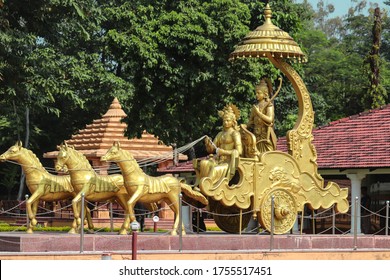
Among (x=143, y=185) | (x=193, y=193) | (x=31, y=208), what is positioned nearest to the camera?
(x=143, y=185)

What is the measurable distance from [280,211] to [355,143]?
8.56m

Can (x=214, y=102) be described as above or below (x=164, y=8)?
below

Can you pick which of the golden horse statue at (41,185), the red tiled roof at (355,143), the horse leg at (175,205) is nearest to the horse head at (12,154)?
the golden horse statue at (41,185)

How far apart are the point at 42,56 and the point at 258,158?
43.3 ft

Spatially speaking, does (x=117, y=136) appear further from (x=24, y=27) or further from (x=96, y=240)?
(x=96, y=240)

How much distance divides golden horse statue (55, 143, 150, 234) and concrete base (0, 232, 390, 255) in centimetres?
70

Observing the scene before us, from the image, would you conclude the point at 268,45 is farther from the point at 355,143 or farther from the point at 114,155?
the point at 355,143

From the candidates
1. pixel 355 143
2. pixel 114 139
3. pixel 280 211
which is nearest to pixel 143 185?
pixel 280 211

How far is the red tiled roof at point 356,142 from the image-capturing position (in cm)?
2908

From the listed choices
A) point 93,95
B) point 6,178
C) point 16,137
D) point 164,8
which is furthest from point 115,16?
point 6,178

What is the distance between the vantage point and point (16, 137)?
50281 mm

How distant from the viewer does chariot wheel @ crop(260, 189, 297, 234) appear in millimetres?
22391

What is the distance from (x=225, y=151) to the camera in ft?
72.3

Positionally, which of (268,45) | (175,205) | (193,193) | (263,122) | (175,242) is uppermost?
(268,45)
